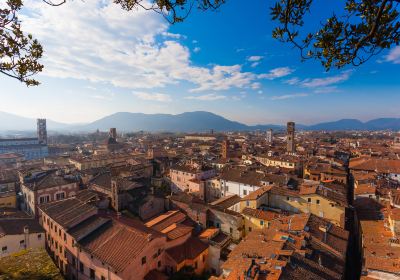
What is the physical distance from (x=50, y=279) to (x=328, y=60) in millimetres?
11413

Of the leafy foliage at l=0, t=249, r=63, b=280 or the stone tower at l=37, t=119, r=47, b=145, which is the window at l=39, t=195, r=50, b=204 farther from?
the stone tower at l=37, t=119, r=47, b=145

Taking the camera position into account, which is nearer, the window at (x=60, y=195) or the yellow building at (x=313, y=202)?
the yellow building at (x=313, y=202)

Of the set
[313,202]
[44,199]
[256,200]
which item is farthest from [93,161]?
[313,202]

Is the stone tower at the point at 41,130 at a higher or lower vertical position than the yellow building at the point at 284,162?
higher

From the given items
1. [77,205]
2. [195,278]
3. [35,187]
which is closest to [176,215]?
[195,278]

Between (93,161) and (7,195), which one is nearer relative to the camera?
(7,195)

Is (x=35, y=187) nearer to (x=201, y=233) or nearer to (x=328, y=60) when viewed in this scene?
(x=201, y=233)

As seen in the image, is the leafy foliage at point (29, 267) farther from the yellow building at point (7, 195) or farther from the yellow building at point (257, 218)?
the yellow building at point (7, 195)

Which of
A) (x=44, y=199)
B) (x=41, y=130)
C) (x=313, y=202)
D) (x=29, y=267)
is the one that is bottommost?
(x=44, y=199)

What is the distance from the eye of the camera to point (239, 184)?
40719 millimetres

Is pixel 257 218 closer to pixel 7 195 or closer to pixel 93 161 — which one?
pixel 7 195

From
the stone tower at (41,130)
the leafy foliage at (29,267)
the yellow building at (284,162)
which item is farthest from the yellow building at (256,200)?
the stone tower at (41,130)

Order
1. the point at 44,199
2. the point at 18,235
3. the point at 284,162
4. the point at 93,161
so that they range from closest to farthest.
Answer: the point at 18,235 → the point at 44,199 → the point at 284,162 → the point at 93,161

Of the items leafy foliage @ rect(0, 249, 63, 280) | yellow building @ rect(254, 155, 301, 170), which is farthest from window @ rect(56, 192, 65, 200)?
yellow building @ rect(254, 155, 301, 170)
